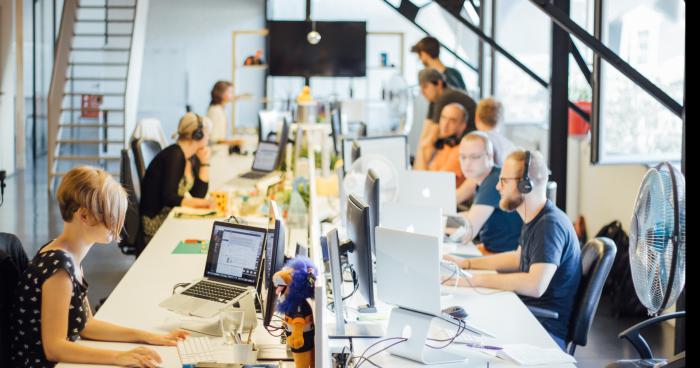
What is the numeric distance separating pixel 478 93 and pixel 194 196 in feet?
17.8

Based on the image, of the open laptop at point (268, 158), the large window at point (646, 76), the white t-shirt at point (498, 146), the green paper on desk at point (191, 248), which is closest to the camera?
the green paper on desk at point (191, 248)

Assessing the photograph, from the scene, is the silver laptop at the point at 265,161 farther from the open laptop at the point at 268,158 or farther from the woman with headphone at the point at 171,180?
the woman with headphone at the point at 171,180

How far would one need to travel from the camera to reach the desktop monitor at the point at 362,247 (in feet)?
9.82

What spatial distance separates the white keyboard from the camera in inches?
110

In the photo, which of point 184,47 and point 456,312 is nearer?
point 456,312

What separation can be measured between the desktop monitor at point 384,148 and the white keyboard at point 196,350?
8.14 feet

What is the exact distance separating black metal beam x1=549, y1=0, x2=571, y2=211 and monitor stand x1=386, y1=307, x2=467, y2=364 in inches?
127

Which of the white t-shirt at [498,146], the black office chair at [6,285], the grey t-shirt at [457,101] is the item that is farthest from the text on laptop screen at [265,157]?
the black office chair at [6,285]

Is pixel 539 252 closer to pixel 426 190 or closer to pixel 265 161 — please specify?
pixel 426 190

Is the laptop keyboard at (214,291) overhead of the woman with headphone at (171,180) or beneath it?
beneath

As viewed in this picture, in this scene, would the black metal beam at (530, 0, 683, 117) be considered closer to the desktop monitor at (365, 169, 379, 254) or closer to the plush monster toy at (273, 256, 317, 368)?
the desktop monitor at (365, 169, 379, 254)

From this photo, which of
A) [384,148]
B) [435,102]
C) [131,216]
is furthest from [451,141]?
[131,216]

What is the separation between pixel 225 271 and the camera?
3.34m

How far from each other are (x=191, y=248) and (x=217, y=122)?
499 cm
